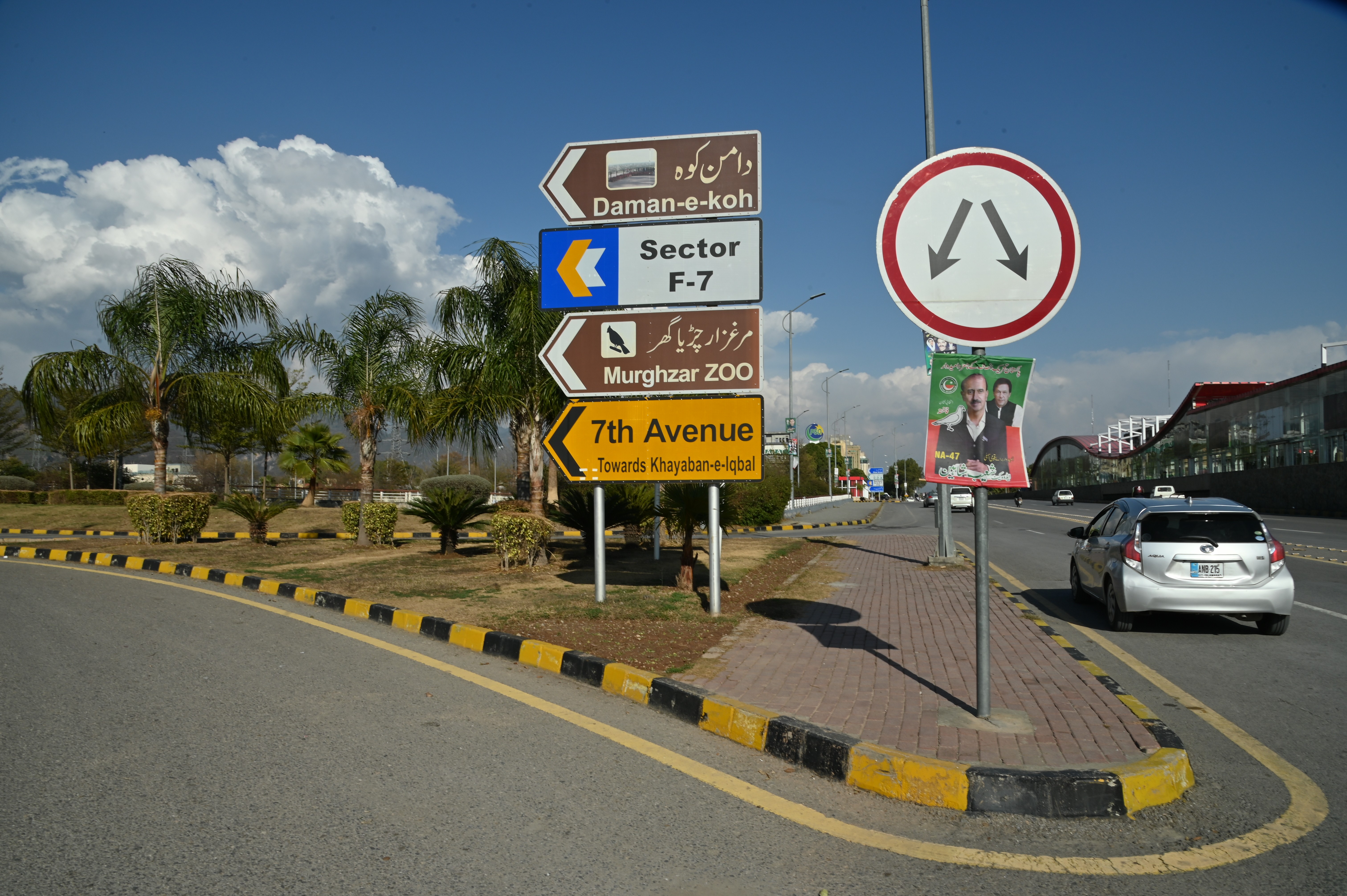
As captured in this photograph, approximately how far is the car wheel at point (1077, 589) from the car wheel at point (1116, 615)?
1.54m

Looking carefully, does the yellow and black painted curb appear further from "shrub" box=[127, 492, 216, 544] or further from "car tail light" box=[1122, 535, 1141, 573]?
"shrub" box=[127, 492, 216, 544]

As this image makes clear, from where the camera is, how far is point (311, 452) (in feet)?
149

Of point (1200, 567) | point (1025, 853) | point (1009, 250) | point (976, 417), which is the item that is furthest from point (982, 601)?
point (1200, 567)

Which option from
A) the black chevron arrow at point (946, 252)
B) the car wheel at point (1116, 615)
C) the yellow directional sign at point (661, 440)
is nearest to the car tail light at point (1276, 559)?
the car wheel at point (1116, 615)

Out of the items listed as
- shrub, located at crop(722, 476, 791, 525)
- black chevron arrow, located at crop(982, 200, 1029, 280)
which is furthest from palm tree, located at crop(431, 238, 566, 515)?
black chevron arrow, located at crop(982, 200, 1029, 280)

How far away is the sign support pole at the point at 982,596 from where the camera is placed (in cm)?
438

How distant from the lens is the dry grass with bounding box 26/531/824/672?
25.2 feet

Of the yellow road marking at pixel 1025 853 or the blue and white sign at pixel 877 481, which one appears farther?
the blue and white sign at pixel 877 481

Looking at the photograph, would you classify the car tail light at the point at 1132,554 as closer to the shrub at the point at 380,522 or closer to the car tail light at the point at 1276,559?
the car tail light at the point at 1276,559

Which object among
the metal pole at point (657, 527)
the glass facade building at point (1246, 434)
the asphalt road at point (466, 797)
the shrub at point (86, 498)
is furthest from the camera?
the glass facade building at point (1246, 434)

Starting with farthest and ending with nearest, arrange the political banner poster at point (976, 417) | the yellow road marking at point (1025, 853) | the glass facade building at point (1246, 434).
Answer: the glass facade building at point (1246, 434)
the political banner poster at point (976, 417)
the yellow road marking at point (1025, 853)

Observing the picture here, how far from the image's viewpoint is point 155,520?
17312 millimetres

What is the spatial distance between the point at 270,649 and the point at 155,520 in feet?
39.9

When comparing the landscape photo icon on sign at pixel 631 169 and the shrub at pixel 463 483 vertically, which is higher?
the landscape photo icon on sign at pixel 631 169
